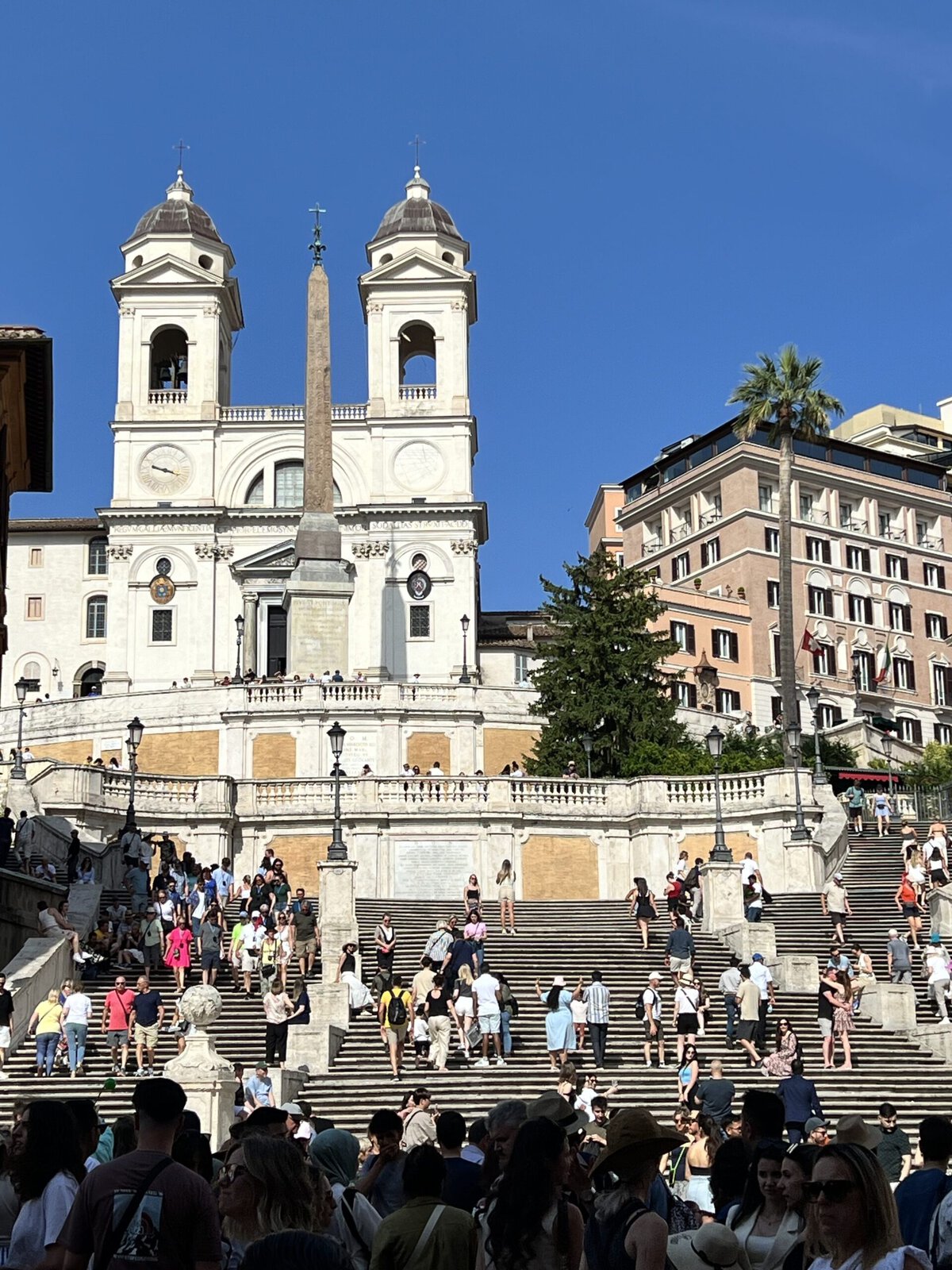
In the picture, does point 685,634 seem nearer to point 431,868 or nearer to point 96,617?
point 96,617

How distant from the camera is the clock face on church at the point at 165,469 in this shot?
3019 inches

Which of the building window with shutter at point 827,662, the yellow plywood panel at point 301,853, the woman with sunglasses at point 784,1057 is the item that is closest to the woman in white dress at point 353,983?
the woman with sunglasses at point 784,1057

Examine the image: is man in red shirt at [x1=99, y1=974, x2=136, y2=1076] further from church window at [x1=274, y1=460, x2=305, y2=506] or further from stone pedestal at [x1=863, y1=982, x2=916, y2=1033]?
church window at [x1=274, y1=460, x2=305, y2=506]

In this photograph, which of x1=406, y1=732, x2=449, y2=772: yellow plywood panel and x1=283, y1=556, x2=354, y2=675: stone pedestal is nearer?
x1=406, y1=732, x2=449, y2=772: yellow plywood panel

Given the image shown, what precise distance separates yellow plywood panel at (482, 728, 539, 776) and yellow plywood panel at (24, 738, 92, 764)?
10983 mm

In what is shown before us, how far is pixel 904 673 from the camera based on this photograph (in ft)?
286

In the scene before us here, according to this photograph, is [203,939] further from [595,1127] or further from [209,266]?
[209,266]

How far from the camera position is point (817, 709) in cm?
5350

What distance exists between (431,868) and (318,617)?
2861cm

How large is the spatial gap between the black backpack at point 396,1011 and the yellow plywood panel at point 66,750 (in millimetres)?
32046

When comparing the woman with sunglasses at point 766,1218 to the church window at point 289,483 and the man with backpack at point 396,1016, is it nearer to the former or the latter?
the man with backpack at point 396,1016

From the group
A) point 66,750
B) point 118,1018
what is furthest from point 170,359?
point 118,1018

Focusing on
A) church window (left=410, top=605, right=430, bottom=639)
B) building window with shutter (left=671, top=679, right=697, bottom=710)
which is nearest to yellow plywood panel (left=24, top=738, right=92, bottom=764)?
church window (left=410, top=605, right=430, bottom=639)

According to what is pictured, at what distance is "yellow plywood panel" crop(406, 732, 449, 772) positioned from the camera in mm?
54031
